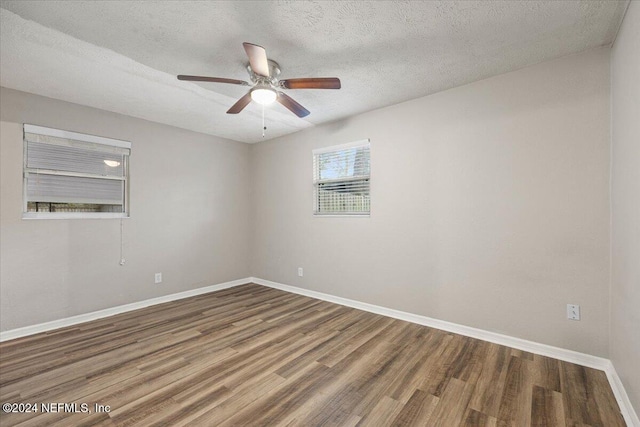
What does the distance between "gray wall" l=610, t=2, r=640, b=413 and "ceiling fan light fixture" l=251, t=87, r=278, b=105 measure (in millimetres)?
2299

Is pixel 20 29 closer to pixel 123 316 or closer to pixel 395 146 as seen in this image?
pixel 123 316

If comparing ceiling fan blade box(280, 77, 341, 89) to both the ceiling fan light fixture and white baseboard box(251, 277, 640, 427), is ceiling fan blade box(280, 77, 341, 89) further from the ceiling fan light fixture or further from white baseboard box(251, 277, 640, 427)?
white baseboard box(251, 277, 640, 427)

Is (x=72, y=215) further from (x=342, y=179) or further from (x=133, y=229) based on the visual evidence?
(x=342, y=179)

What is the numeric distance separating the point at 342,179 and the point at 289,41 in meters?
1.99

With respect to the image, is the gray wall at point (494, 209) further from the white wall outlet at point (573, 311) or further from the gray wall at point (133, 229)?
the gray wall at point (133, 229)

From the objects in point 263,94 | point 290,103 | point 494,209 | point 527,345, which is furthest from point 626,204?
point 263,94

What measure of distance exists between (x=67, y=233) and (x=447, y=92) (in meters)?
4.48

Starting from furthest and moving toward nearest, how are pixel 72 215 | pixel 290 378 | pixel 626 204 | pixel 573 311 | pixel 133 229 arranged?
pixel 133 229, pixel 72 215, pixel 573 311, pixel 290 378, pixel 626 204

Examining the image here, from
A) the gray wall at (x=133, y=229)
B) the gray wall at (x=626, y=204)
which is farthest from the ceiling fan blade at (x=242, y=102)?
the gray wall at (x=626, y=204)

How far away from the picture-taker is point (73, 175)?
314 centimetres

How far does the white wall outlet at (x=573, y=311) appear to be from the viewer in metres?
2.17

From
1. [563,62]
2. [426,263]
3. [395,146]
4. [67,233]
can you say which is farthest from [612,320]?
[67,233]

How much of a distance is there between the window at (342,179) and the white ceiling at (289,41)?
87 centimetres

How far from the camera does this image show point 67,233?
306 cm
